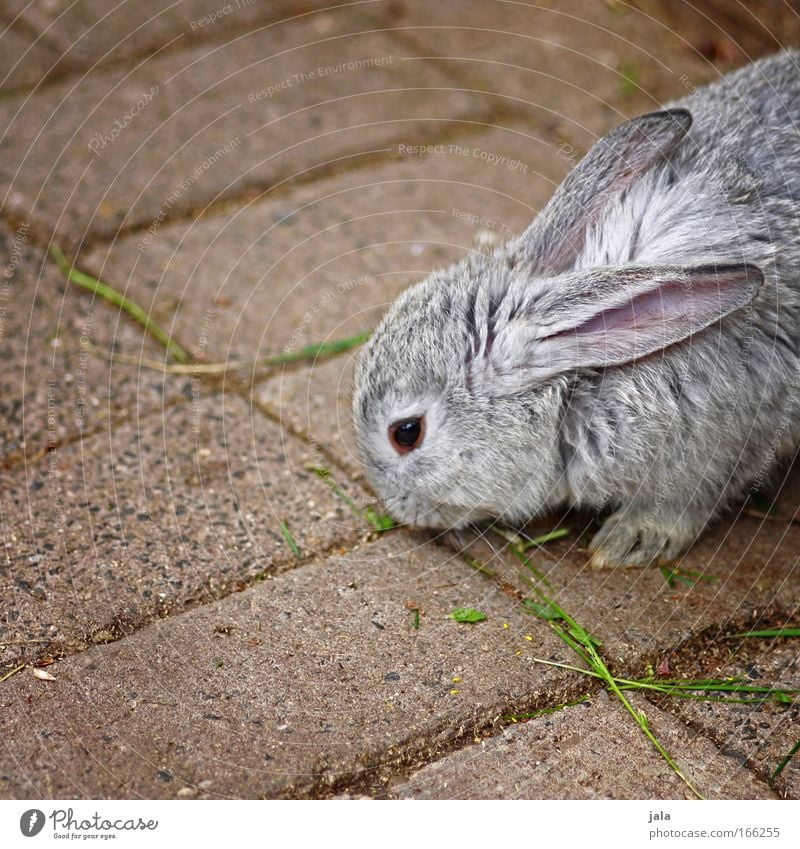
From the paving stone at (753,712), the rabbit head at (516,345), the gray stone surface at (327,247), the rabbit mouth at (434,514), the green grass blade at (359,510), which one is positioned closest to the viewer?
the paving stone at (753,712)

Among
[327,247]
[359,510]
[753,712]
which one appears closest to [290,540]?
[359,510]

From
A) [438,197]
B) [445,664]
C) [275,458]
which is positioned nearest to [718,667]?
[445,664]

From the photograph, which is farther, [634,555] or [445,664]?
[634,555]

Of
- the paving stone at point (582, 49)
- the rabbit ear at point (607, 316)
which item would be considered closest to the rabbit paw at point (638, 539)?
the rabbit ear at point (607, 316)

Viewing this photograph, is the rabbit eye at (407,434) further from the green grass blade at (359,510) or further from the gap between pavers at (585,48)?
the gap between pavers at (585,48)

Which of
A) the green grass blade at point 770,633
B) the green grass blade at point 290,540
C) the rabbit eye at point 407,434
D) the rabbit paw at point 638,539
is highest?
the rabbit eye at point 407,434

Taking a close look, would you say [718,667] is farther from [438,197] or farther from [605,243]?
[438,197]

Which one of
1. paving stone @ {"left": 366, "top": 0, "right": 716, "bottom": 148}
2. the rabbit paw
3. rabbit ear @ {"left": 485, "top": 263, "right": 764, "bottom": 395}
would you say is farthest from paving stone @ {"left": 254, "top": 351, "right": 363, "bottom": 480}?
paving stone @ {"left": 366, "top": 0, "right": 716, "bottom": 148}
